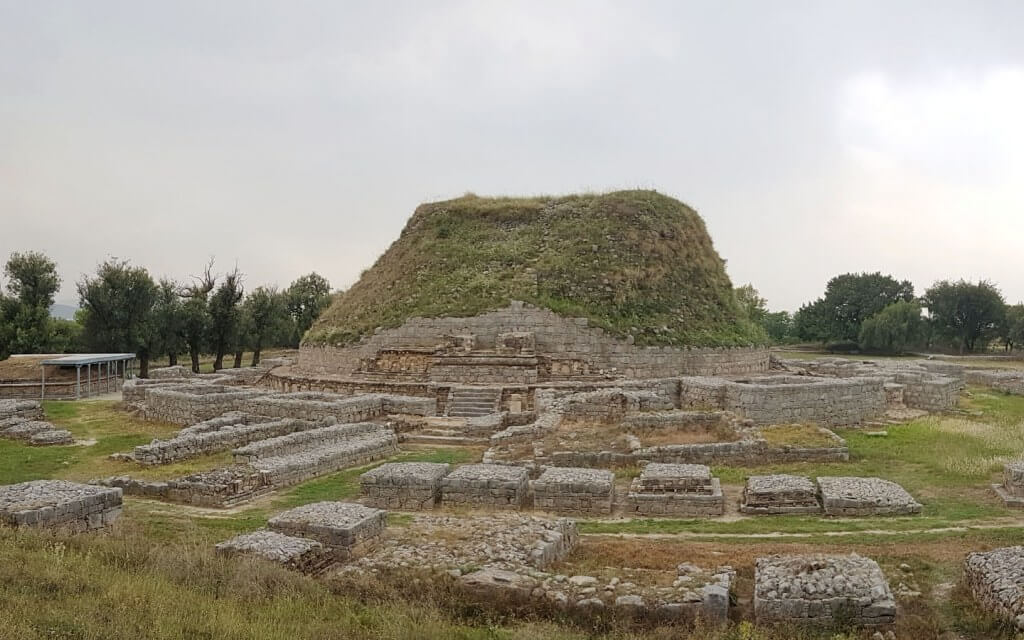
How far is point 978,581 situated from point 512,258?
23221 mm

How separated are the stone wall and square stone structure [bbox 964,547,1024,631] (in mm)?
17340

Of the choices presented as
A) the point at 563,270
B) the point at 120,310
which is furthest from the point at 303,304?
the point at 563,270

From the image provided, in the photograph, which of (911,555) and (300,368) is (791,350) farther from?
(911,555)

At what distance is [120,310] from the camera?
4038 cm

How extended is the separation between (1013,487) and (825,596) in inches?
288

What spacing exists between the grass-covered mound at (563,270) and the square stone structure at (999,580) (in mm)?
18188

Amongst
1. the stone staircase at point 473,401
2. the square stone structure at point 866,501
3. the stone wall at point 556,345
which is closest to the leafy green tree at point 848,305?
the stone wall at point 556,345

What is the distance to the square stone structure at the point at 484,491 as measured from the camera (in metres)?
11.2

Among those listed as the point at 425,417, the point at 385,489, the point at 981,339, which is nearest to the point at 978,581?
the point at 385,489

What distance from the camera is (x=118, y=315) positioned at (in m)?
40.4

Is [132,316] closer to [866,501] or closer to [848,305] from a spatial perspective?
[866,501]

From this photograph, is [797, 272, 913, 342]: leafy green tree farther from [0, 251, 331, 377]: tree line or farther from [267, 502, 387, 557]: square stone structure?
[267, 502, 387, 557]: square stone structure

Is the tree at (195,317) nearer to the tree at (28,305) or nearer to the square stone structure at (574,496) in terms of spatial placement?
the tree at (28,305)

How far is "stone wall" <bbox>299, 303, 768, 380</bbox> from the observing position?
2488cm
